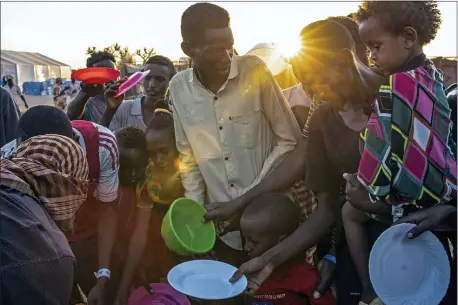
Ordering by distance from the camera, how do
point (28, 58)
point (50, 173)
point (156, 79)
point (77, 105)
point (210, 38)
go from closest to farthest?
1. point (50, 173)
2. point (210, 38)
3. point (156, 79)
4. point (77, 105)
5. point (28, 58)

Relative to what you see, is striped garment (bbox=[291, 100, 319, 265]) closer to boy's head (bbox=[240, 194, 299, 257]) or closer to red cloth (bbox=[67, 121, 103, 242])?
boy's head (bbox=[240, 194, 299, 257])

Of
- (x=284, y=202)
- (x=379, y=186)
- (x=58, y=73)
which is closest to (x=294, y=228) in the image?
(x=284, y=202)

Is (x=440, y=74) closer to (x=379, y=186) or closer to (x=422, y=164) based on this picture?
(x=422, y=164)

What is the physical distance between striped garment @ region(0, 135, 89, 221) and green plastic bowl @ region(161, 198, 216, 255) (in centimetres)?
70

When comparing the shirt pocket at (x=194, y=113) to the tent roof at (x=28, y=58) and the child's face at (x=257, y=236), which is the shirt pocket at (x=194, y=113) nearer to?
the child's face at (x=257, y=236)

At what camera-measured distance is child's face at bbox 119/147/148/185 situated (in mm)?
2748

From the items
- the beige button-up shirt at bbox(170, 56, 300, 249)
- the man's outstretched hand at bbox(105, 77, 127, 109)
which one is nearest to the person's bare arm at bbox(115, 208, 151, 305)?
the beige button-up shirt at bbox(170, 56, 300, 249)

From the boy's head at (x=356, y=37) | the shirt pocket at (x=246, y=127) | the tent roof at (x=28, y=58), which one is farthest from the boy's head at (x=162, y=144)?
the tent roof at (x=28, y=58)

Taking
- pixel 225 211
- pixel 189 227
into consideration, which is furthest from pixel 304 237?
pixel 189 227

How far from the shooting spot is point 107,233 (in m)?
2.63

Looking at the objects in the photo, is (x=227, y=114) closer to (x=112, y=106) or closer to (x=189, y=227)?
(x=189, y=227)

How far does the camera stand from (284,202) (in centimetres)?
219

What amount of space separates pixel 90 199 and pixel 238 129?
3.05 feet

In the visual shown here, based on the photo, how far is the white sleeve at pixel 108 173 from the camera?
237cm
